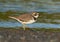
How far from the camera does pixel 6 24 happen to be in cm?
1327

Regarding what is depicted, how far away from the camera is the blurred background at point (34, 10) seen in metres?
13.5

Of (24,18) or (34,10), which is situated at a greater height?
(24,18)

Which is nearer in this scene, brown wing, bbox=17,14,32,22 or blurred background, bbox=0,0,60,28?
brown wing, bbox=17,14,32,22


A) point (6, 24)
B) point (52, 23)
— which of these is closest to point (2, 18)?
point (6, 24)

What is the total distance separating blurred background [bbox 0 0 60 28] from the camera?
13467 millimetres

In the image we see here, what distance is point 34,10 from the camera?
53.8ft

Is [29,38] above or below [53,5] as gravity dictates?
above

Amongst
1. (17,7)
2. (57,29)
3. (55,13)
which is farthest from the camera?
(17,7)

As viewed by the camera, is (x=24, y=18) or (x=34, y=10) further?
(x=34, y=10)

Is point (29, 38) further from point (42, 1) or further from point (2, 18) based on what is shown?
point (42, 1)

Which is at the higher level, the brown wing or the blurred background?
the brown wing

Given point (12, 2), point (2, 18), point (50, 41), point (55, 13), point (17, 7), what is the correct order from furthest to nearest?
point (12, 2), point (17, 7), point (55, 13), point (2, 18), point (50, 41)

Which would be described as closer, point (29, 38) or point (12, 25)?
point (29, 38)

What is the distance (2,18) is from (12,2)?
4303mm
